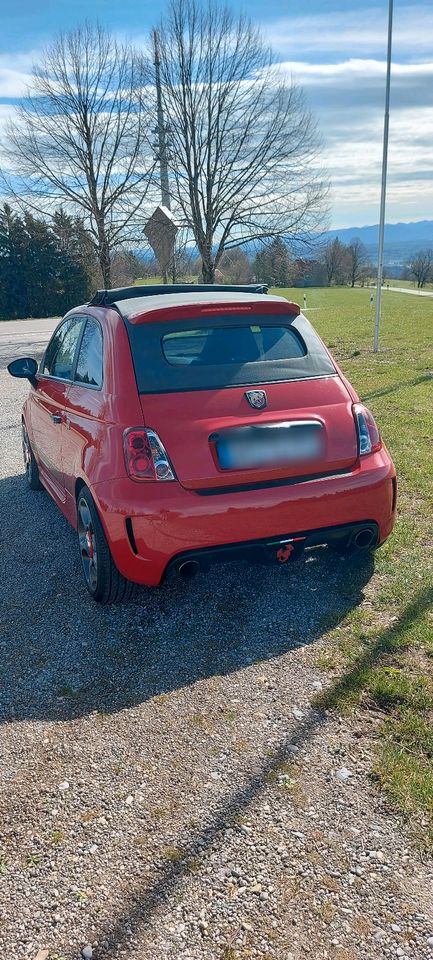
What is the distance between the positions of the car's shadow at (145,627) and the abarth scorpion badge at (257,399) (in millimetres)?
1130

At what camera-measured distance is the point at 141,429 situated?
327cm

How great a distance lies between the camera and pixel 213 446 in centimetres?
328

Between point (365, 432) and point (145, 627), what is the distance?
1.64 metres

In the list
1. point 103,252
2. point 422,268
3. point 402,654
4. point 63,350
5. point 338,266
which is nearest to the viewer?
point 402,654

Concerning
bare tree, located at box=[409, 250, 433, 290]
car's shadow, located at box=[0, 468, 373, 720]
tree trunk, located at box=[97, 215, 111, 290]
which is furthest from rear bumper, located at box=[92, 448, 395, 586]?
bare tree, located at box=[409, 250, 433, 290]

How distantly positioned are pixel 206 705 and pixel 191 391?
156 centimetres

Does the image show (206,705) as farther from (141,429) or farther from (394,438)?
(394,438)

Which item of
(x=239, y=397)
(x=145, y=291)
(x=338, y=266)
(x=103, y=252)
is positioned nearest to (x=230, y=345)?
(x=239, y=397)

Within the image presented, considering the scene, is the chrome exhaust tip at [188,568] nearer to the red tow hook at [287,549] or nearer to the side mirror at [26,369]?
the red tow hook at [287,549]

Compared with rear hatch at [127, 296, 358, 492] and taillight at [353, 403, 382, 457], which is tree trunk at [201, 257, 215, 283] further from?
taillight at [353, 403, 382, 457]

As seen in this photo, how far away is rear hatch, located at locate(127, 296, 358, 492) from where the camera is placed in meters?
3.28

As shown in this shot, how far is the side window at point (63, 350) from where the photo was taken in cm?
459

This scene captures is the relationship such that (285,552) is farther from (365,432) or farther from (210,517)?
(365,432)

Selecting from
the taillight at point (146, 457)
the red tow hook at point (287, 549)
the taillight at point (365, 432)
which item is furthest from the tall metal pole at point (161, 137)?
the red tow hook at point (287, 549)
